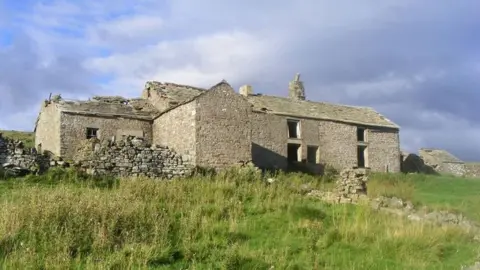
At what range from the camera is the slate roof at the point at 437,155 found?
168 ft

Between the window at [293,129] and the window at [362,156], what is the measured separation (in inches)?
239

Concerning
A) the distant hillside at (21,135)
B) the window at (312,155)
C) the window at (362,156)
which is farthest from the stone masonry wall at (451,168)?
the distant hillside at (21,135)

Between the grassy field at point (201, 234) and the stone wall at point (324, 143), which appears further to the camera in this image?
the stone wall at point (324, 143)

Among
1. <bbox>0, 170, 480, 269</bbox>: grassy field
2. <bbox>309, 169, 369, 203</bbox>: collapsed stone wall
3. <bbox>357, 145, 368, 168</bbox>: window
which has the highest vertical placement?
<bbox>357, 145, 368, 168</bbox>: window

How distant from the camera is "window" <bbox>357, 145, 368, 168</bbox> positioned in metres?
39.5

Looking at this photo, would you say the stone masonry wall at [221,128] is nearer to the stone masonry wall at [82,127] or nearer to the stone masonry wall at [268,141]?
the stone masonry wall at [268,141]

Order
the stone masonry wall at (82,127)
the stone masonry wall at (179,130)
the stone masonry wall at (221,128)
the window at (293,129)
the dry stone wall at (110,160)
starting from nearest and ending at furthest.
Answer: the dry stone wall at (110,160) < the stone masonry wall at (221,128) < the stone masonry wall at (179,130) < the stone masonry wall at (82,127) < the window at (293,129)

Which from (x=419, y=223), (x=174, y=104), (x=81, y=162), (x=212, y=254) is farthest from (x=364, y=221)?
(x=174, y=104)

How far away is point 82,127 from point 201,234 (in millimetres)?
18780

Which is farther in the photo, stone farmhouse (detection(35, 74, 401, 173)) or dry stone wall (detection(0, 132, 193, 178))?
stone farmhouse (detection(35, 74, 401, 173))

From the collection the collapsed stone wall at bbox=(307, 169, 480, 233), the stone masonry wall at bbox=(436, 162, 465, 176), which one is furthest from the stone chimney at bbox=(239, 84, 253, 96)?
the stone masonry wall at bbox=(436, 162, 465, 176)

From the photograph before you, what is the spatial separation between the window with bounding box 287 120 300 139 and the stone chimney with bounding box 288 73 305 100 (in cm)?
516

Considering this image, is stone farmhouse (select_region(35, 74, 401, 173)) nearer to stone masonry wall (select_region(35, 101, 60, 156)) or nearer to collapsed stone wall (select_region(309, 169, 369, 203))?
stone masonry wall (select_region(35, 101, 60, 156))

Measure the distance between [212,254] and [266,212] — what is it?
4698mm
